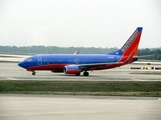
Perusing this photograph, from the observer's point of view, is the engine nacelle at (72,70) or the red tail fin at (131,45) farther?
the red tail fin at (131,45)

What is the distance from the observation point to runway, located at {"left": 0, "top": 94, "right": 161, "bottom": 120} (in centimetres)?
1692

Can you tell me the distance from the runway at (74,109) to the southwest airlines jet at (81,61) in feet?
83.3

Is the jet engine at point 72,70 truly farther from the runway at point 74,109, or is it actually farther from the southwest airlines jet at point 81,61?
the runway at point 74,109

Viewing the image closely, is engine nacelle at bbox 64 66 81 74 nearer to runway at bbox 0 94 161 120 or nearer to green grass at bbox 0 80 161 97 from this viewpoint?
green grass at bbox 0 80 161 97

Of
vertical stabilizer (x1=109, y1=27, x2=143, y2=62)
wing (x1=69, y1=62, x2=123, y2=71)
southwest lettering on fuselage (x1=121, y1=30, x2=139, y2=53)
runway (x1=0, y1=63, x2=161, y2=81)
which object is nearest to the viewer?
runway (x1=0, y1=63, x2=161, y2=81)

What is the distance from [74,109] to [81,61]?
31321 millimetres

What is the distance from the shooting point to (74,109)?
62.5ft

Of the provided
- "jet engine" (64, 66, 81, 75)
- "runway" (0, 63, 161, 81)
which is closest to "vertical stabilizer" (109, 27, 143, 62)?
"runway" (0, 63, 161, 81)

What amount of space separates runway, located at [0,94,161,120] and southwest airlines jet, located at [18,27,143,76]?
1000 inches

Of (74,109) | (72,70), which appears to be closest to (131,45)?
(72,70)

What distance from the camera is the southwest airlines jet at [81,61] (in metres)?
48.4

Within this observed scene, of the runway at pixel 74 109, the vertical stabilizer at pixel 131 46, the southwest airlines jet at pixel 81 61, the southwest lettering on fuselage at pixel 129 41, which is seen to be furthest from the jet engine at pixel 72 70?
the runway at pixel 74 109

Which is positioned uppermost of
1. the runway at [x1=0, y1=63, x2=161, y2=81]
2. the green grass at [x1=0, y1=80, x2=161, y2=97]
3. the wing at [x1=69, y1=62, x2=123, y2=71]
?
the wing at [x1=69, y1=62, x2=123, y2=71]

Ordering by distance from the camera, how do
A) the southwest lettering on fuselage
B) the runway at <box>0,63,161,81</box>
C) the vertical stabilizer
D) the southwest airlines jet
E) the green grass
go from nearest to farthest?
the green grass < the runway at <box>0,63,161,81</box> < the southwest airlines jet < the vertical stabilizer < the southwest lettering on fuselage
